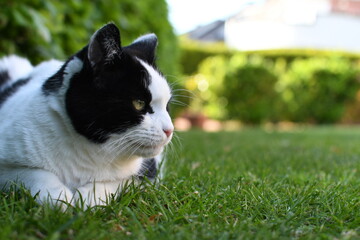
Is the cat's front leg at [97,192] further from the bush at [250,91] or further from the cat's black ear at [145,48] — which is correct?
the bush at [250,91]

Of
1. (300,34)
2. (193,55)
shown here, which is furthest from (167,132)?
(300,34)

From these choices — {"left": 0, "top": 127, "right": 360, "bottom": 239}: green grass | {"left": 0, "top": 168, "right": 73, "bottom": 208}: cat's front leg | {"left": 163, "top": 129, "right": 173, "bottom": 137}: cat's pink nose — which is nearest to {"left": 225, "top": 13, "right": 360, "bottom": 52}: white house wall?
{"left": 0, "top": 127, "right": 360, "bottom": 239}: green grass

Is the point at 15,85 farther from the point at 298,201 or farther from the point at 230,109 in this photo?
the point at 230,109

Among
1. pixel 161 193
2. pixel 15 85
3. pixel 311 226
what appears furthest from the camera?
pixel 15 85

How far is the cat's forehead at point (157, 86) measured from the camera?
5.69ft

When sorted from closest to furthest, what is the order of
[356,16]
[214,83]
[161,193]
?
[161,193]
[214,83]
[356,16]

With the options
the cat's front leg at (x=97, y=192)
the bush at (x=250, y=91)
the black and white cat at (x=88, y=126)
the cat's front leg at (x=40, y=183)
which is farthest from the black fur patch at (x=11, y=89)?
the bush at (x=250, y=91)

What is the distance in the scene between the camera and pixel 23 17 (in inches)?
117

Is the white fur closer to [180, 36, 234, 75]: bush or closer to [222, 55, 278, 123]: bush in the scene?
[222, 55, 278, 123]: bush

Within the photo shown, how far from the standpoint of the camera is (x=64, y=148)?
1707 mm

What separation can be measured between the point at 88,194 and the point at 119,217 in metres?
0.23

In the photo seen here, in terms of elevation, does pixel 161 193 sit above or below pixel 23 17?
below

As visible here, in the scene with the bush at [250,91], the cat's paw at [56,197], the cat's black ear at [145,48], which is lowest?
the bush at [250,91]

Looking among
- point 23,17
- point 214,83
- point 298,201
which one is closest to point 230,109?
point 214,83
